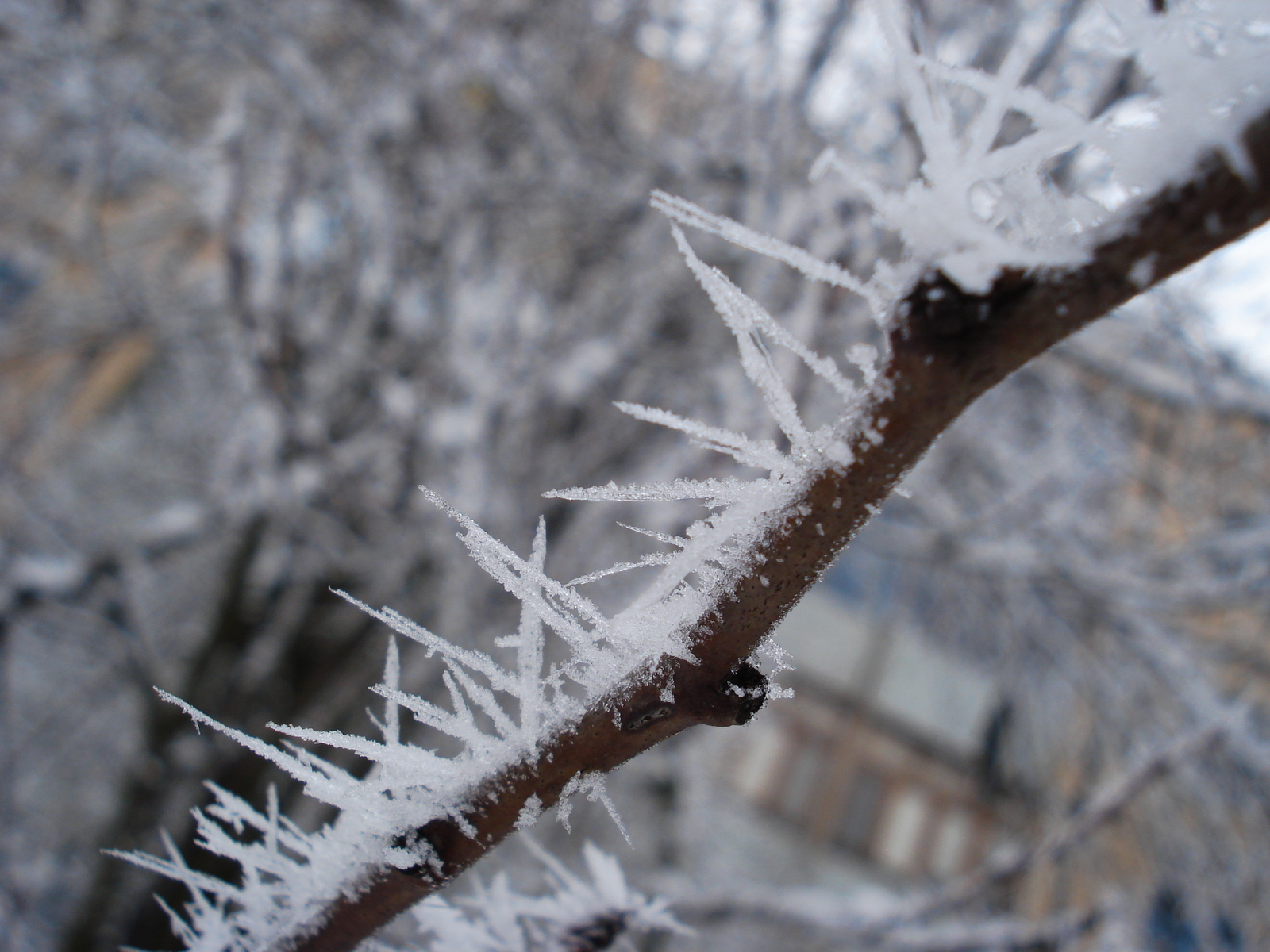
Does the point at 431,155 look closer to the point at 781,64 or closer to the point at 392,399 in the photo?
the point at 392,399

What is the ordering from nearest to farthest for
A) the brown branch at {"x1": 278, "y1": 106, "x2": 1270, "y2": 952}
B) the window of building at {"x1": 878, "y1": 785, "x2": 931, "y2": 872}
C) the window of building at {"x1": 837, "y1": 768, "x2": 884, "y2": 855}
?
the brown branch at {"x1": 278, "y1": 106, "x2": 1270, "y2": 952}, the window of building at {"x1": 878, "y1": 785, "x2": 931, "y2": 872}, the window of building at {"x1": 837, "y1": 768, "x2": 884, "y2": 855}

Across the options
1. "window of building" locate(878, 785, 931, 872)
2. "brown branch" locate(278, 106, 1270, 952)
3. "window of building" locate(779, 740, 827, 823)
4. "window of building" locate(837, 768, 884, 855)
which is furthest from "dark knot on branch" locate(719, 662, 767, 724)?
"window of building" locate(878, 785, 931, 872)

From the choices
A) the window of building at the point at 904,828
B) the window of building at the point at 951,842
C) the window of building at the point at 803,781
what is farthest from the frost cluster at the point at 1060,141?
the window of building at the point at 951,842

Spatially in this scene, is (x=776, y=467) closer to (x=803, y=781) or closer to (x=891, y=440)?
(x=891, y=440)

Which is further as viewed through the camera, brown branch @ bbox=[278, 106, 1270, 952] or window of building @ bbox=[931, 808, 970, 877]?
window of building @ bbox=[931, 808, 970, 877]

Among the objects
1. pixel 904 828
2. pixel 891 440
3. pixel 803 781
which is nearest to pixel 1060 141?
pixel 891 440

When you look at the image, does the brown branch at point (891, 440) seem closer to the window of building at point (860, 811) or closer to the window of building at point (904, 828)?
the window of building at point (860, 811)

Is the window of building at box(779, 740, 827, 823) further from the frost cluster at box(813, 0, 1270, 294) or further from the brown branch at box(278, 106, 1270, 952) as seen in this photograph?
the frost cluster at box(813, 0, 1270, 294)

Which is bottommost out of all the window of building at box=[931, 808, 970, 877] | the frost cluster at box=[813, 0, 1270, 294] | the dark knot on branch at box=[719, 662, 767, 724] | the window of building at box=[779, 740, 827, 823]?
the dark knot on branch at box=[719, 662, 767, 724]

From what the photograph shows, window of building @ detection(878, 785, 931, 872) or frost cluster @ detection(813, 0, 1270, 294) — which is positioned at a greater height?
window of building @ detection(878, 785, 931, 872)

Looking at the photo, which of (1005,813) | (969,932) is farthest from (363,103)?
(1005,813)
